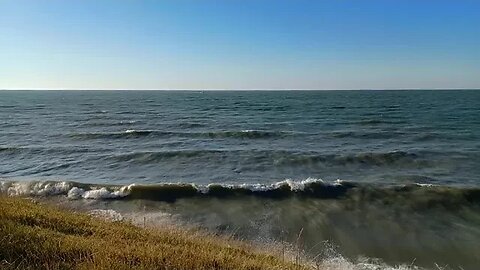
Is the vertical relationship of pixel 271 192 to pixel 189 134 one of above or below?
above


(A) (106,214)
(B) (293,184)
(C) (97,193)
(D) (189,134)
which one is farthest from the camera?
(D) (189,134)

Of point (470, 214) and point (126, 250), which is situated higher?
point (126, 250)

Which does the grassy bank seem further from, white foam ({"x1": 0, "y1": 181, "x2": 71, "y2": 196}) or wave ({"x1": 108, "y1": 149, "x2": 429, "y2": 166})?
wave ({"x1": 108, "y1": 149, "x2": 429, "y2": 166})

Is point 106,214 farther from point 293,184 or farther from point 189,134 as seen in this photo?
point 189,134

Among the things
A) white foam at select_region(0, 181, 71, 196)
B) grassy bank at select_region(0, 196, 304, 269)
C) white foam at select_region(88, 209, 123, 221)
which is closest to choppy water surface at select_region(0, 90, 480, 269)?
white foam at select_region(0, 181, 71, 196)

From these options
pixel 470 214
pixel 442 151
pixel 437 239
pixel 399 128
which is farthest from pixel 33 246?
pixel 399 128

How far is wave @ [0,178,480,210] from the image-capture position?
15672 millimetres

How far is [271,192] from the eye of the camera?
1656cm

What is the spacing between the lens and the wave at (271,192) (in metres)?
15.7

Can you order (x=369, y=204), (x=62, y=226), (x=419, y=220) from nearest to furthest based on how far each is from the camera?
(x=62, y=226) < (x=419, y=220) < (x=369, y=204)

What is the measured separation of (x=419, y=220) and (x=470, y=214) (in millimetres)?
2356

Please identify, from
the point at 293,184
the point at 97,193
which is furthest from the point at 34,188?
the point at 293,184

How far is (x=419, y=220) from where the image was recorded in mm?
13320

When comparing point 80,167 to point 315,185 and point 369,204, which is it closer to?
point 315,185
